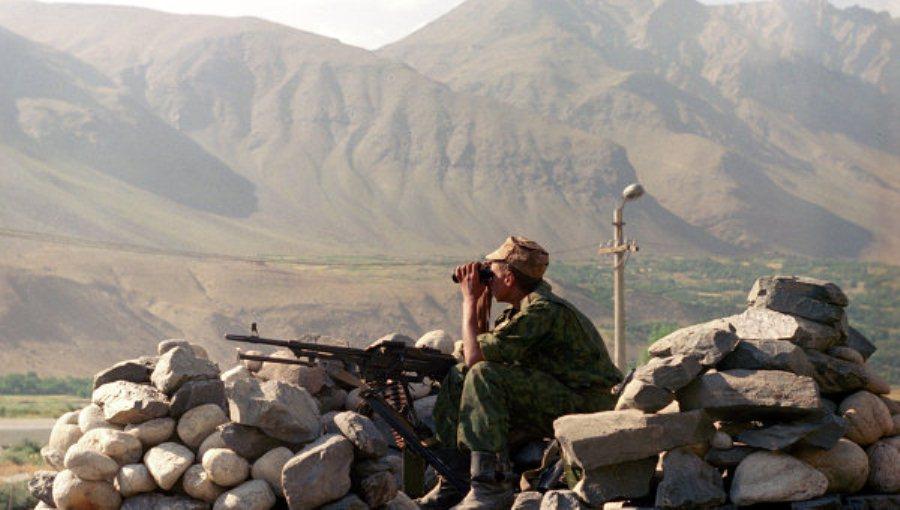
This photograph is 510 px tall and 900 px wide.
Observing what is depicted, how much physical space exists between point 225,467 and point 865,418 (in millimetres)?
3712

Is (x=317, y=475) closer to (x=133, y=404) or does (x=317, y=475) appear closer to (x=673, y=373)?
(x=133, y=404)

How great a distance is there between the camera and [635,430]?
5.76 metres

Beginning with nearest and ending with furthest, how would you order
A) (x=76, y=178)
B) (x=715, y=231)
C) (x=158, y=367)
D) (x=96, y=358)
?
1. (x=158, y=367)
2. (x=96, y=358)
3. (x=76, y=178)
4. (x=715, y=231)

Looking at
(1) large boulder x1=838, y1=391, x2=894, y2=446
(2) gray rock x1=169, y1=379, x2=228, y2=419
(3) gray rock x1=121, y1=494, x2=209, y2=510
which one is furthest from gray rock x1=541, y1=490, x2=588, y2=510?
(2) gray rock x1=169, y1=379, x2=228, y2=419

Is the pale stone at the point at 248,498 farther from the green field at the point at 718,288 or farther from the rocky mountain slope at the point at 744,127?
the rocky mountain slope at the point at 744,127

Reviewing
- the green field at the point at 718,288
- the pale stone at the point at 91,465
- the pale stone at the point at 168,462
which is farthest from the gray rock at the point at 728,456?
the green field at the point at 718,288

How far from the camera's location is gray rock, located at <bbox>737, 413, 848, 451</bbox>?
231 inches

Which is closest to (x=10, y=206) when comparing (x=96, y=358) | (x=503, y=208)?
(x=96, y=358)

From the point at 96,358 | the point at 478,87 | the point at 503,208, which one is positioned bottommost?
the point at 96,358

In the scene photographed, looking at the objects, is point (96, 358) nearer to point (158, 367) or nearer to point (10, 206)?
point (10, 206)

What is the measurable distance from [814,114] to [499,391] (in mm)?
192787

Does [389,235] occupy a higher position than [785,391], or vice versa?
[785,391]

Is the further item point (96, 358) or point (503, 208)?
point (503, 208)

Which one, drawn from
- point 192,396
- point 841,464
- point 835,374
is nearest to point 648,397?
point 841,464
